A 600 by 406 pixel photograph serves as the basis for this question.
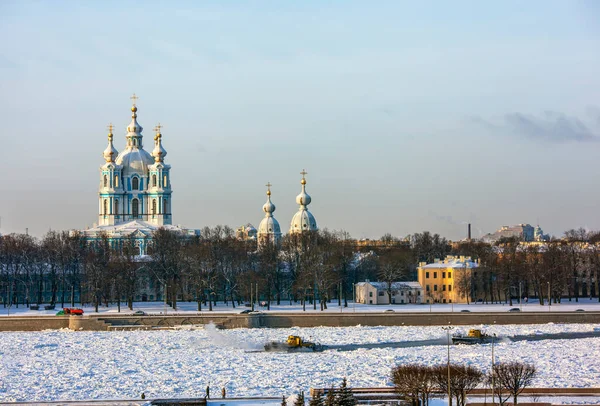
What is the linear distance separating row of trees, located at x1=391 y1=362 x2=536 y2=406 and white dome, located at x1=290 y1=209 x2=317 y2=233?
265 ft

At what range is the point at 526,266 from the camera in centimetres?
9631

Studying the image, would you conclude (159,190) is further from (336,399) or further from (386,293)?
(336,399)

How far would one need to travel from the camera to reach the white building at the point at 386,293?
96.0 meters

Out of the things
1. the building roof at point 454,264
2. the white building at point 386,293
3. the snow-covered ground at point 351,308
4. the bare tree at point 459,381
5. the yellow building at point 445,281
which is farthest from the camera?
the building roof at point 454,264

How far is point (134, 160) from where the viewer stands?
116125mm

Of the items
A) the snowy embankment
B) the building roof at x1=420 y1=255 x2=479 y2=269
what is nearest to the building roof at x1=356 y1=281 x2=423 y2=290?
the building roof at x1=420 y1=255 x2=479 y2=269

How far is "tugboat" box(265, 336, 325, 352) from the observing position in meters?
60.7

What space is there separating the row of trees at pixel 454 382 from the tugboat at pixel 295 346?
15.9 metres

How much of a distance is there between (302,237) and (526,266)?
21458 millimetres

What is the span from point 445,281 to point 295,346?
130 feet

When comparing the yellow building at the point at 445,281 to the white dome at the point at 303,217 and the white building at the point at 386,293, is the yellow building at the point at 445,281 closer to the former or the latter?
the white building at the point at 386,293

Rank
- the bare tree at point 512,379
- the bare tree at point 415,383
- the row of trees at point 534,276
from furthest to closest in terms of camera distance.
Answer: the row of trees at point 534,276 → the bare tree at point 512,379 → the bare tree at point 415,383

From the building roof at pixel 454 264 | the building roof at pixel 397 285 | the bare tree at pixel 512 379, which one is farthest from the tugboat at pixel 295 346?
the building roof at pixel 454 264

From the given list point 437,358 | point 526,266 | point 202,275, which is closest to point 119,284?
point 202,275
